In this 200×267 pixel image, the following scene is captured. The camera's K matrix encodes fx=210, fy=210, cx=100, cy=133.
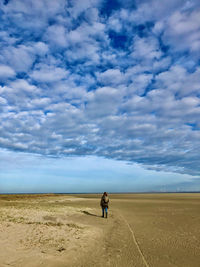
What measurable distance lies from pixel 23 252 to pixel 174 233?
10.3 m

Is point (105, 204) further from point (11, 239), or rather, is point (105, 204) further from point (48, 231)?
point (11, 239)

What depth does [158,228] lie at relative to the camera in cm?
1658

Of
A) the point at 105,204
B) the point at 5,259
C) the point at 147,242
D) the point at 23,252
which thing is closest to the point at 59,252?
the point at 23,252

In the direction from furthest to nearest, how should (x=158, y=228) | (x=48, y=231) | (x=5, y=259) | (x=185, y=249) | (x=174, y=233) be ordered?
(x=158, y=228) < (x=174, y=233) < (x=48, y=231) < (x=185, y=249) < (x=5, y=259)

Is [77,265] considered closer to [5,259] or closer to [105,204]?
[5,259]

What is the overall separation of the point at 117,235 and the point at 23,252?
6.89 m

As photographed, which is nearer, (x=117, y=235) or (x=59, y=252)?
(x=59, y=252)

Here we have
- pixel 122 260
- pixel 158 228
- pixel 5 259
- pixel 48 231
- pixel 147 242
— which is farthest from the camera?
pixel 158 228

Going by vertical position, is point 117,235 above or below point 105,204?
below

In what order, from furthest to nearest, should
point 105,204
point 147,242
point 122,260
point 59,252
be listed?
point 105,204 < point 147,242 < point 59,252 < point 122,260

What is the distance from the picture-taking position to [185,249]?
11.0 metres

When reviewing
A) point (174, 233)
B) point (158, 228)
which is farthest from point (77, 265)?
point (158, 228)

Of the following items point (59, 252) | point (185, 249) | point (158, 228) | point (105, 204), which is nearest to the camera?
point (59, 252)

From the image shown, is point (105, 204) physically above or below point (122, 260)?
above
